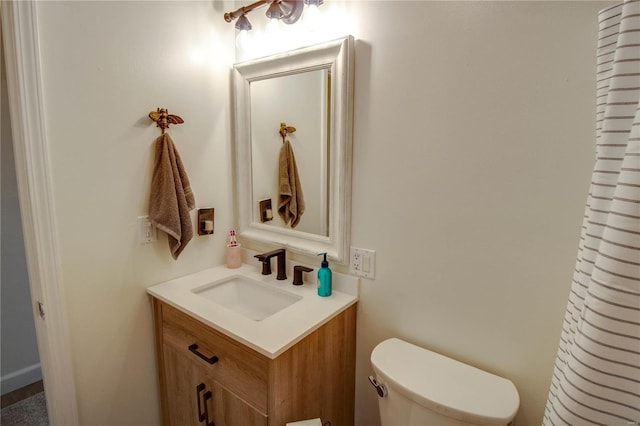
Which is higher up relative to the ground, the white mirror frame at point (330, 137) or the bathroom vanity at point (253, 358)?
the white mirror frame at point (330, 137)

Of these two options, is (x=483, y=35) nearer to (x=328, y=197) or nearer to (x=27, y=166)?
(x=328, y=197)

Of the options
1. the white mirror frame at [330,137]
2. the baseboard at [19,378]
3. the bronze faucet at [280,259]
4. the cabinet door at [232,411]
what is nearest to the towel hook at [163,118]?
the white mirror frame at [330,137]

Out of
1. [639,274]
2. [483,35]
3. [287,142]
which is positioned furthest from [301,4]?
[639,274]

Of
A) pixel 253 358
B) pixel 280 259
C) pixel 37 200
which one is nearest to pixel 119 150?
pixel 37 200

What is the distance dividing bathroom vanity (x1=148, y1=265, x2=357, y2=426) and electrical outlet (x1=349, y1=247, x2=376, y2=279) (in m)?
0.05

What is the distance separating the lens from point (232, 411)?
1148 mm

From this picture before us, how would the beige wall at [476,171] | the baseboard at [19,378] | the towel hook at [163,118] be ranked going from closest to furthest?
the beige wall at [476,171] → the towel hook at [163,118] → the baseboard at [19,378]

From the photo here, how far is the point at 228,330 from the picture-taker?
107 centimetres

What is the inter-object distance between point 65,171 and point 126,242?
1.18 feet

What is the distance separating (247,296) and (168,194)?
0.62 metres

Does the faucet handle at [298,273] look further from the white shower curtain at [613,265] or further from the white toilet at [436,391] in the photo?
the white shower curtain at [613,265]

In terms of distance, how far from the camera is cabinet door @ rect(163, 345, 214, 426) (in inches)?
48.8

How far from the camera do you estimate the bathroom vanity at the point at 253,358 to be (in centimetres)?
103

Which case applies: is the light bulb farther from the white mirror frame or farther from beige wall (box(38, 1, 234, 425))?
beige wall (box(38, 1, 234, 425))
